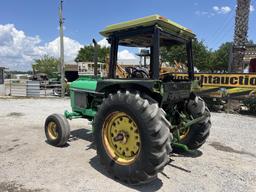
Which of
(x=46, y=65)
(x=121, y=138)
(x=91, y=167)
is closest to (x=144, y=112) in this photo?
(x=121, y=138)

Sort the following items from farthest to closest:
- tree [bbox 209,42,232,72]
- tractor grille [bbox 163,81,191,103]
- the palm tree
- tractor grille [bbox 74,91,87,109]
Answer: tree [bbox 209,42,232,72] < the palm tree < tractor grille [bbox 74,91,87,109] < tractor grille [bbox 163,81,191,103]

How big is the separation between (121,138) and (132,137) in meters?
0.20

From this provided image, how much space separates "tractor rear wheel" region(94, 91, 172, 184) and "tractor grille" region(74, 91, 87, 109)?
183 centimetres

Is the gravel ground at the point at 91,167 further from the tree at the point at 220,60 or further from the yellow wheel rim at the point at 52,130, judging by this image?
the tree at the point at 220,60

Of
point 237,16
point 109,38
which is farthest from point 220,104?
point 109,38

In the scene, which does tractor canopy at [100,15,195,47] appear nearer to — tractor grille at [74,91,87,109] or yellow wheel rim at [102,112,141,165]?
yellow wheel rim at [102,112,141,165]

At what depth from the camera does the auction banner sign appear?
35.4 feet

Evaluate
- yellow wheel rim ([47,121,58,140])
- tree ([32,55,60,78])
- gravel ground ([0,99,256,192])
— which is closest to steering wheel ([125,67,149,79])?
gravel ground ([0,99,256,192])

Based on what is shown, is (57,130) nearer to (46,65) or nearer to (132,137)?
(132,137)

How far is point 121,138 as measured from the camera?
13.6ft

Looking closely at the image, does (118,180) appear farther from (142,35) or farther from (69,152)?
(142,35)

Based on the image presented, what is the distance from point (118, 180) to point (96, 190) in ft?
1.49

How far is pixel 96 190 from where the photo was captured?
3822mm

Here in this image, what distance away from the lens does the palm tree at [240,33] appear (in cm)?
1320
